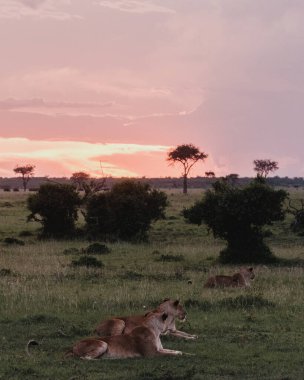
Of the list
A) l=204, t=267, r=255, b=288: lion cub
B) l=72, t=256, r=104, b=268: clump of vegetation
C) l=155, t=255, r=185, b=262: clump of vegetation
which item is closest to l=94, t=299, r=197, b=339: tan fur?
l=204, t=267, r=255, b=288: lion cub

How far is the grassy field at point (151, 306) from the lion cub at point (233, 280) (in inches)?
19.6

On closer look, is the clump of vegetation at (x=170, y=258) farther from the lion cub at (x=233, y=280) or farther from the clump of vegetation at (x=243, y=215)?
the lion cub at (x=233, y=280)

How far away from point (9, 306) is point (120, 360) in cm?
645

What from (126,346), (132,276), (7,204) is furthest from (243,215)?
(7,204)

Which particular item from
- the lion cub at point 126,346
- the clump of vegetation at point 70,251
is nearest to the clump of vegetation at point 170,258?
the clump of vegetation at point 70,251

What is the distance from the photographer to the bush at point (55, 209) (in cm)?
4366

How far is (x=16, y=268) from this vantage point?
25.8 meters

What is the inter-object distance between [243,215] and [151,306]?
15.5 metres

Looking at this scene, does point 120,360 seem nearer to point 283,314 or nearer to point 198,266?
point 283,314

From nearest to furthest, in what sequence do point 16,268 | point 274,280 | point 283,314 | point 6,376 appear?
1. point 6,376
2. point 283,314
3. point 274,280
4. point 16,268

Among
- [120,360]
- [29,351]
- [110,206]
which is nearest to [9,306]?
[29,351]

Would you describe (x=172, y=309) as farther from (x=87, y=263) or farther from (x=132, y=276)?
(x=87, y=263)

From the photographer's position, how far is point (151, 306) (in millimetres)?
17203

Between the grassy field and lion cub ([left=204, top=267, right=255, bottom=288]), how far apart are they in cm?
50
